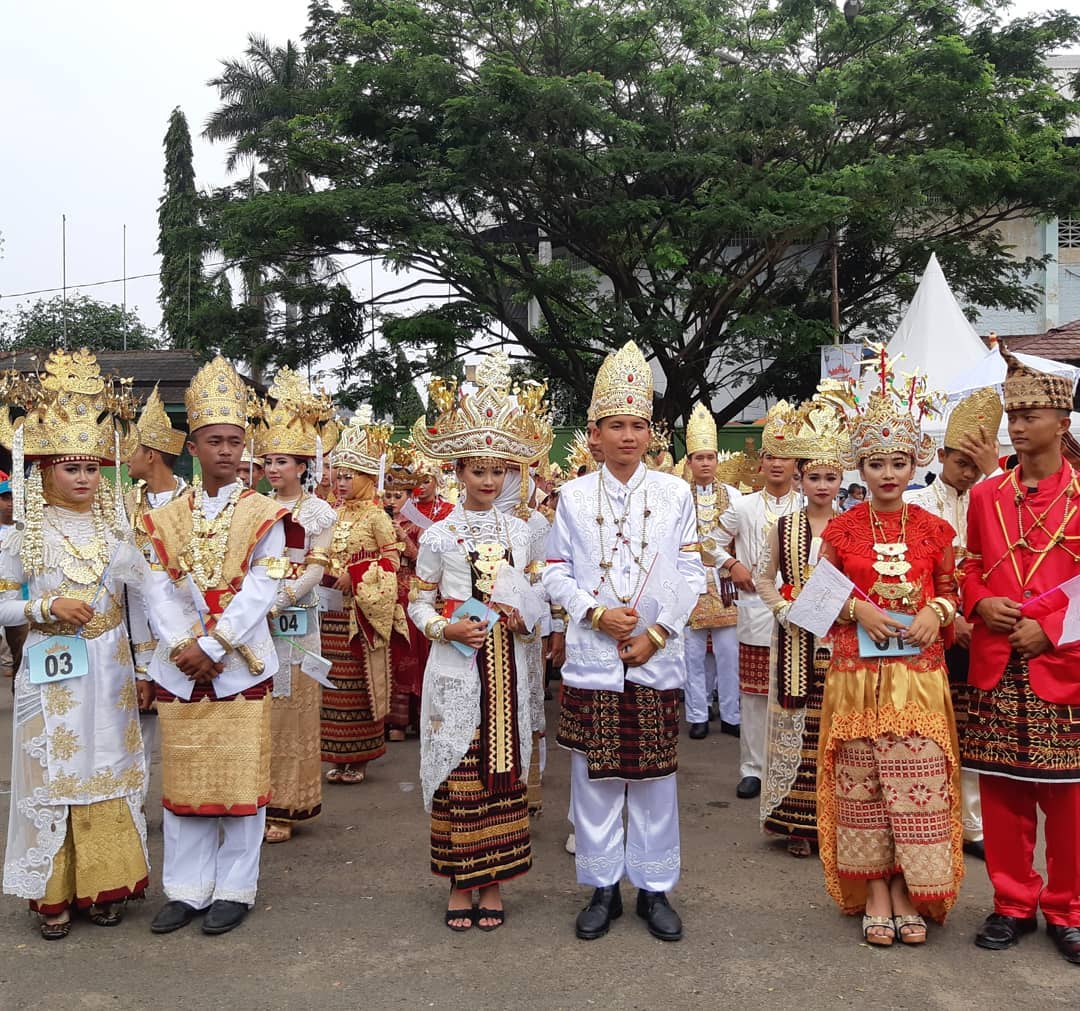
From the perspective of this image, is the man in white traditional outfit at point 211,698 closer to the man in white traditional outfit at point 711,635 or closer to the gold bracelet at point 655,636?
the gold bracelet at point 655,636

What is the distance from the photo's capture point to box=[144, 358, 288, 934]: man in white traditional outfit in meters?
4.45

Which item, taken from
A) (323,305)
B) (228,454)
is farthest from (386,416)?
(228,454)

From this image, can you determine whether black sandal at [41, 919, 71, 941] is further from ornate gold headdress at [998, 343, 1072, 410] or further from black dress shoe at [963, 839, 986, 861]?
ornate gold headdress at [998, 343, 1072, 410]

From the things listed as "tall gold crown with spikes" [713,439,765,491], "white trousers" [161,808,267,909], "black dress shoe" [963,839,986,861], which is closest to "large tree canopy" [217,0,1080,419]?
"tall gold crown with spikes" [713,439,765,491]

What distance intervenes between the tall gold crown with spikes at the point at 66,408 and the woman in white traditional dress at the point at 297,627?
1.20 metres

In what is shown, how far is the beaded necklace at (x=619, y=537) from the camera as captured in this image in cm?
441

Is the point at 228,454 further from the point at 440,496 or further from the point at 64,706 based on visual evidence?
the point at 440,496

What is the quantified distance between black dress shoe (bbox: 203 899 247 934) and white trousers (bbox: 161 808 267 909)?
0.02 m

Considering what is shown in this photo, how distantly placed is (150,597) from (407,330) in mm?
12886

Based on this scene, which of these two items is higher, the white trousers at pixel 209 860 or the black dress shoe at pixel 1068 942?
the white trousers at pixel 209 860

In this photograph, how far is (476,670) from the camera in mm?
4523

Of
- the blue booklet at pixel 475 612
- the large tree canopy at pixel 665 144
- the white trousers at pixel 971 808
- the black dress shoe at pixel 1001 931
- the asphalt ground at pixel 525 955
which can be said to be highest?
the large tree canopy at pixel 665 144

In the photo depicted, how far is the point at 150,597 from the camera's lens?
4508 millimetres

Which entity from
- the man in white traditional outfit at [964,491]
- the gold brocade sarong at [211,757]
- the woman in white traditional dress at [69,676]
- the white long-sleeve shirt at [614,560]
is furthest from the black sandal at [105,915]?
the man in white traditional outfit at [964,491]
